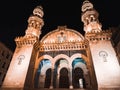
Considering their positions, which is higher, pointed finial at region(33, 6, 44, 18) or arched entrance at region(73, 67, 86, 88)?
pointed finial at region(33, 6, 44, 18)

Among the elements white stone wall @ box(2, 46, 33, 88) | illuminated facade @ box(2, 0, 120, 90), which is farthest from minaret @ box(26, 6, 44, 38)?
white stone wall @ box(2, 46, 33, 88)

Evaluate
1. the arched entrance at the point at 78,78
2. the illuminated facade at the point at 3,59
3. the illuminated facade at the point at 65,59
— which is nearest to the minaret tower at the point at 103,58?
the illuminated facade at the point at 65,59

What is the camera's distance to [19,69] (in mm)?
13859

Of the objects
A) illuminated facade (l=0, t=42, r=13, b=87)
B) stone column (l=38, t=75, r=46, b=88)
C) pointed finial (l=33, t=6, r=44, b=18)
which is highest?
pointed finial (l=33, t=6, r=44, b=18)

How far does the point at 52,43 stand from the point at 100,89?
842 cm

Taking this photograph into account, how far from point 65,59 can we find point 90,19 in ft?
23.1

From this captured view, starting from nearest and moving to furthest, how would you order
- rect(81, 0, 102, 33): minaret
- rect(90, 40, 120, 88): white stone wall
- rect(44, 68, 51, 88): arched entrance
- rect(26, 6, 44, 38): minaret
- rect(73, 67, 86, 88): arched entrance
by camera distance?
1. rect(90, 40, 120, 88): white stone wall
2. rect(73, 67, 86, 88): arched entrance
3. rect(44, 68, 51, 88): arched entrance
4. rect(81, 0, 102, 33): minaret
5. rect(26, 6, 44, 38): minaret

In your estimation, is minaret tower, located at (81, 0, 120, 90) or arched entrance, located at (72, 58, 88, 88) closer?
minaret tower, located at (81, 0, 120, 90)

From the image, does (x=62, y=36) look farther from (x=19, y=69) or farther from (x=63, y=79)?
(x=19, y=69)

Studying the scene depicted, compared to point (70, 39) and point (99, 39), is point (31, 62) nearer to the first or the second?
point (70, 39)

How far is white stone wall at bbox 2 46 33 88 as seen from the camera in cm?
1303

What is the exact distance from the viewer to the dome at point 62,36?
57.0 feet

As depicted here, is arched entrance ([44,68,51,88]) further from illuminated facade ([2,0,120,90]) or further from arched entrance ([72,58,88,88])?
arched entrance ([72,58,88,88])

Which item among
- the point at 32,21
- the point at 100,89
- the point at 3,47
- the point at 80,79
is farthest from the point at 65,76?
the point at 3,47
